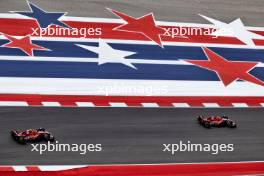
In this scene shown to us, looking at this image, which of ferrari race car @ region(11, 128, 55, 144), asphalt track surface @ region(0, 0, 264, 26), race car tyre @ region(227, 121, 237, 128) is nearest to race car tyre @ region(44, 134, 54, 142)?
ferrari race car @ region(11, 128, 55, 144)

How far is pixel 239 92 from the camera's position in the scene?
2.47 meters

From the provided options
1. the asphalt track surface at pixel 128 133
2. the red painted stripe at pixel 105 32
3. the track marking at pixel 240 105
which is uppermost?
the red painted stripe at pixel 105 32

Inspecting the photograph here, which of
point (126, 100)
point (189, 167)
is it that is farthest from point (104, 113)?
point (189, 167)

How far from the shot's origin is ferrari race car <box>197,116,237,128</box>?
→ 2.39 metres

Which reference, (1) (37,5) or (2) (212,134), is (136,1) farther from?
(2) (212,134)

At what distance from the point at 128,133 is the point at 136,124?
7 cm

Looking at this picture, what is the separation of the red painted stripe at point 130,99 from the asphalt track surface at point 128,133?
0.14 ft

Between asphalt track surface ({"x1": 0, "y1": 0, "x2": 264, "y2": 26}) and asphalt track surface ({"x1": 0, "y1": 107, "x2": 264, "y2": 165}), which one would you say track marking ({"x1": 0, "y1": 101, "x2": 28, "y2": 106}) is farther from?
asphalt track surface ({"x1": 0, "y1": 0, "x2": 264, "y2": 26})

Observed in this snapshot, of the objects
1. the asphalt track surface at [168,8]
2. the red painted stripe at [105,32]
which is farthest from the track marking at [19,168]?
the asphalt track surface at [168,8]

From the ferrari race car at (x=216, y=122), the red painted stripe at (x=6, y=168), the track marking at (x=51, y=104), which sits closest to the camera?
the red painted stripe at (x=6, y=168)

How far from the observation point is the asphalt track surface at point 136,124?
2.23m

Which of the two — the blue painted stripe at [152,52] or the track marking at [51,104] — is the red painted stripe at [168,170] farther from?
the blue painted stripe at [152,52]

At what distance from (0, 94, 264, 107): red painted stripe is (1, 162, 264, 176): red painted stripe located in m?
0.36

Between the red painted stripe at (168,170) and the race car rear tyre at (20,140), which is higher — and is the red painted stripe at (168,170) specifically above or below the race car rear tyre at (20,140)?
below
